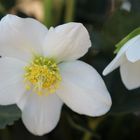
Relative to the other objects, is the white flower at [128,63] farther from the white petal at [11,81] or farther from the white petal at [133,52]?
the white petal at [11,81]

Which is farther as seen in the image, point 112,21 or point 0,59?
point 112,21

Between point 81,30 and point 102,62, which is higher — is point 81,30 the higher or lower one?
the higher one

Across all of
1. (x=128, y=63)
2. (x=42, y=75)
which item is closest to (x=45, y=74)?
(x=42, y=75)

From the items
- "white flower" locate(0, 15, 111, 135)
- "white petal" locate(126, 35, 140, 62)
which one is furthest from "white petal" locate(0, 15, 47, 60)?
"white petal" locate(126, 35, 140, 62)

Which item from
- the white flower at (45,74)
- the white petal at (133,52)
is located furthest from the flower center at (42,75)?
the white petal at (133,52)

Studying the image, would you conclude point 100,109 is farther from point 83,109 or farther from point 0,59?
point 0,59

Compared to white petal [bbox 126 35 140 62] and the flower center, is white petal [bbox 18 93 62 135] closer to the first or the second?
the flower center

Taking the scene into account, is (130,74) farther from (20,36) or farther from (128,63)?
(20,36)

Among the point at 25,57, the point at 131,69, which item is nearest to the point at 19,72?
the point at 25,57
